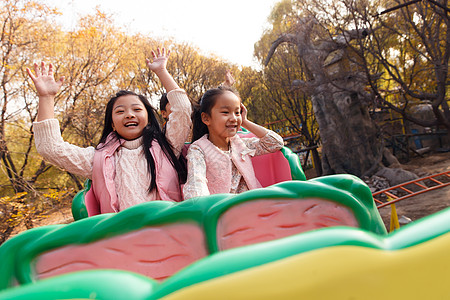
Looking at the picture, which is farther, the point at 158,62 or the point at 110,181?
the point at 158,62

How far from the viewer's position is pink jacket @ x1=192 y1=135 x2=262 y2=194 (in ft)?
5.57

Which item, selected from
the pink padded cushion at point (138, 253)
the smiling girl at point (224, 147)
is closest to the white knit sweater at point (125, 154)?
the smiling girl at point (224, 147)

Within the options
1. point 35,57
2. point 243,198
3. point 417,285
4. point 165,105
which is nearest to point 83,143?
point 35,57

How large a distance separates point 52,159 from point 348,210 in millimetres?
1414

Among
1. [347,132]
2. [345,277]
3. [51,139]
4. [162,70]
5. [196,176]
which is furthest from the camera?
[347,132]

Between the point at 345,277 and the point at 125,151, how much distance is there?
1.57 metres

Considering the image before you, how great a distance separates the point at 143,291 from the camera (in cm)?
34

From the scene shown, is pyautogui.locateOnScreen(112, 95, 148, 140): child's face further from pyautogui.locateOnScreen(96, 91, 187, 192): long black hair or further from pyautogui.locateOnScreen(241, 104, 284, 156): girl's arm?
pyautogui.locateOnScreen(241, 104, 284, 156): girl's arm

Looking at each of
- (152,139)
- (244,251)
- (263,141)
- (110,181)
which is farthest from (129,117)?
(244,251)

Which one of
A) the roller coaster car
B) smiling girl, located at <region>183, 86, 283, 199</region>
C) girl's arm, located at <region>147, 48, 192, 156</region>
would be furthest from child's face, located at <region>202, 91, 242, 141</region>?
the roller coaster car

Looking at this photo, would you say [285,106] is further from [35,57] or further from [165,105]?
[165,105]

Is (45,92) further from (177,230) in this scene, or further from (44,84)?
(177,230)

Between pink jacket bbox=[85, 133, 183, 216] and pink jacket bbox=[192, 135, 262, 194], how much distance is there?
173 mm

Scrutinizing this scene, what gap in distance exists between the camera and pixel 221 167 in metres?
1.71
